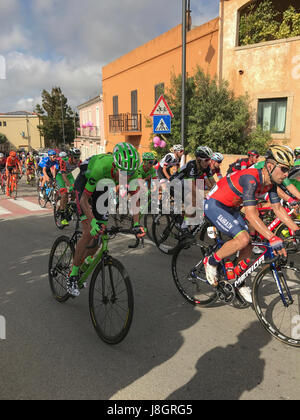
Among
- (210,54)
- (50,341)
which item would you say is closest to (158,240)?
(50,341)

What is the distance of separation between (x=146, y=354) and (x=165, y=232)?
3.36 meters

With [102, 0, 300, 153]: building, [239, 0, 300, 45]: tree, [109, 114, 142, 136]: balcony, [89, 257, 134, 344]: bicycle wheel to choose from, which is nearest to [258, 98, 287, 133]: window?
[102, 0, 300, 153]: building

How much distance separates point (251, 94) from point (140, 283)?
10600 mm

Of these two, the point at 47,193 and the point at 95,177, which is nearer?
the point at 95,177

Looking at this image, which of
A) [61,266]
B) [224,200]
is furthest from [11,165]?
[224,200]

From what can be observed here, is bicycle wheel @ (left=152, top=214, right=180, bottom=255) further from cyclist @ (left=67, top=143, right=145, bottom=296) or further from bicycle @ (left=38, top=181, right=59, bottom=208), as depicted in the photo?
bicycle @ (left=38, top=181, right=59, bottom=208)

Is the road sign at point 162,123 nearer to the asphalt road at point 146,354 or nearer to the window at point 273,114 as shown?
the window at point 273,114

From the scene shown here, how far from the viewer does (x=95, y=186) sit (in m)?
3.40

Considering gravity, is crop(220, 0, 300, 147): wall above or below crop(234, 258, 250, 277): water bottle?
above

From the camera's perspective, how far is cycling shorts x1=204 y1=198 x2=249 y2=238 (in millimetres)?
3391

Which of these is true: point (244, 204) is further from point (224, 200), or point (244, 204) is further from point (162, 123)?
point (162, 123)

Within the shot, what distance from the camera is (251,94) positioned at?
1226 cm

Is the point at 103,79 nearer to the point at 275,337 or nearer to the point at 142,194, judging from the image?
the point at 142,194

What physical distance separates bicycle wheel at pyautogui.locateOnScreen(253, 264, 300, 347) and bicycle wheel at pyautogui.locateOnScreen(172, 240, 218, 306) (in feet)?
2.16
